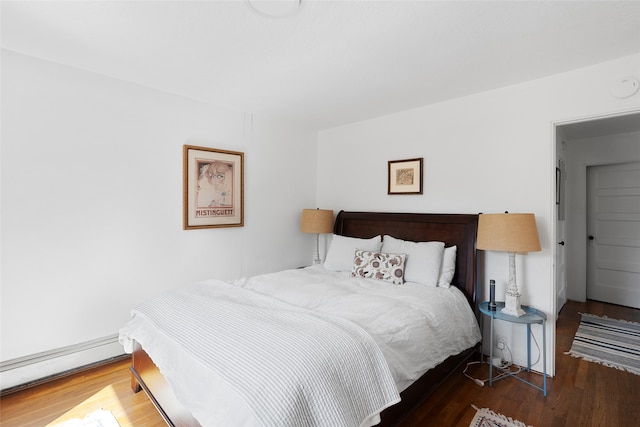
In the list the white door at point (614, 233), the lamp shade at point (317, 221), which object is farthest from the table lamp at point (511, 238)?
the white door at point (614, 233)

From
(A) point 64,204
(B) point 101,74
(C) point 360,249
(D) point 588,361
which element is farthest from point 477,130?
(A) point 64,204

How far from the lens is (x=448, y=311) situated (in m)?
2.29

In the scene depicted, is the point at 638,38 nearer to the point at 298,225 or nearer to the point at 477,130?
the point at 477,130

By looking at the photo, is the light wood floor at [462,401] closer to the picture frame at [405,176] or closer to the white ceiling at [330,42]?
the picture frame at [405,176]

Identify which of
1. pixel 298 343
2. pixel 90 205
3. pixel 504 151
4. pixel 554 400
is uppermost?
pixel 504 151

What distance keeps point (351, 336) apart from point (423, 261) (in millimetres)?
1447

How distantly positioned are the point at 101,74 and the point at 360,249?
2810 millimetres

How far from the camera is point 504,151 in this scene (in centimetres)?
271

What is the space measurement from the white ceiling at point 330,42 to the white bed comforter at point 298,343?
1752 millimetres

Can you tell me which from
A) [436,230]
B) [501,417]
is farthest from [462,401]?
Result: [436,230]

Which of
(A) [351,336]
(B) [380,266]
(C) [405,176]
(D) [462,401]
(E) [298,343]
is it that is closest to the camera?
(E) [298,343]

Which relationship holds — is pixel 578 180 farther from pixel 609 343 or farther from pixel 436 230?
pixel 436 230

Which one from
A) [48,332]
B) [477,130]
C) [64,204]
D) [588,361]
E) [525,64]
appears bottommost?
[588,361]

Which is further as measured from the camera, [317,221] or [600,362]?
[317,221]
